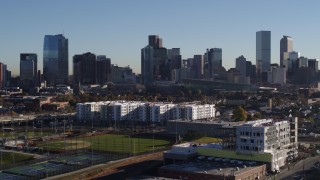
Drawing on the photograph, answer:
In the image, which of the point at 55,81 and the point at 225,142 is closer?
the point at 225,142

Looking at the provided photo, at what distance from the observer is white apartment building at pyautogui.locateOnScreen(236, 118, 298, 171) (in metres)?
17.5

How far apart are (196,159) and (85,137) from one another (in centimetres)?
1047

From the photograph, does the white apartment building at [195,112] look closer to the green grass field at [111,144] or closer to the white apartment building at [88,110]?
the white apartment building at [88,110]

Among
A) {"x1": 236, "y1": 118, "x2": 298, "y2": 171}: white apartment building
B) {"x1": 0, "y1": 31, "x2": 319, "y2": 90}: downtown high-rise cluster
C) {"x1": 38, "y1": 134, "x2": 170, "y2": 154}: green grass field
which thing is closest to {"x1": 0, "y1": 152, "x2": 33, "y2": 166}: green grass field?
{"x1": 38, "y1": 134, "x2": 170, "y2": 154}: green grass field

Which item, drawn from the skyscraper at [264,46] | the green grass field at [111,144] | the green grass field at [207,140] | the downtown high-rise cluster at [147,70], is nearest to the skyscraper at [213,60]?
the downtown high-rise cluster at [147,70]

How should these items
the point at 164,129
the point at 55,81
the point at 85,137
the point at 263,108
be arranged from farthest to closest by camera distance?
1. the point at 55,81
2. the point at 263,108
3. the point at 164,129
4. the point at 85,137

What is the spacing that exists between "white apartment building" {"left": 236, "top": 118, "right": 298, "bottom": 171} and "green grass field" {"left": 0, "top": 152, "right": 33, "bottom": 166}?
28.8 feet

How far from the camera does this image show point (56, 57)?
80.9 meters

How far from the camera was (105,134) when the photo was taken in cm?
2898

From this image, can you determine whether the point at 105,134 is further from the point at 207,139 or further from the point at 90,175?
the point at 90,175

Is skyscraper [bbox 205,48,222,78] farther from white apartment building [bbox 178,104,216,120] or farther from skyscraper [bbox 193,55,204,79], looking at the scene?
white apartment building [bbox 178,104,216,120]

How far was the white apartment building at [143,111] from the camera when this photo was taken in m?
34.2

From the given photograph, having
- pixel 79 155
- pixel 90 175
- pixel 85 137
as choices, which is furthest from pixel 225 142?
pixel 85 137

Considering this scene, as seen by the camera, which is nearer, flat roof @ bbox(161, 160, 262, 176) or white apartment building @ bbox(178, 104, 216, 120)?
flat roof @ bbox(161, 160, 262, 176)
